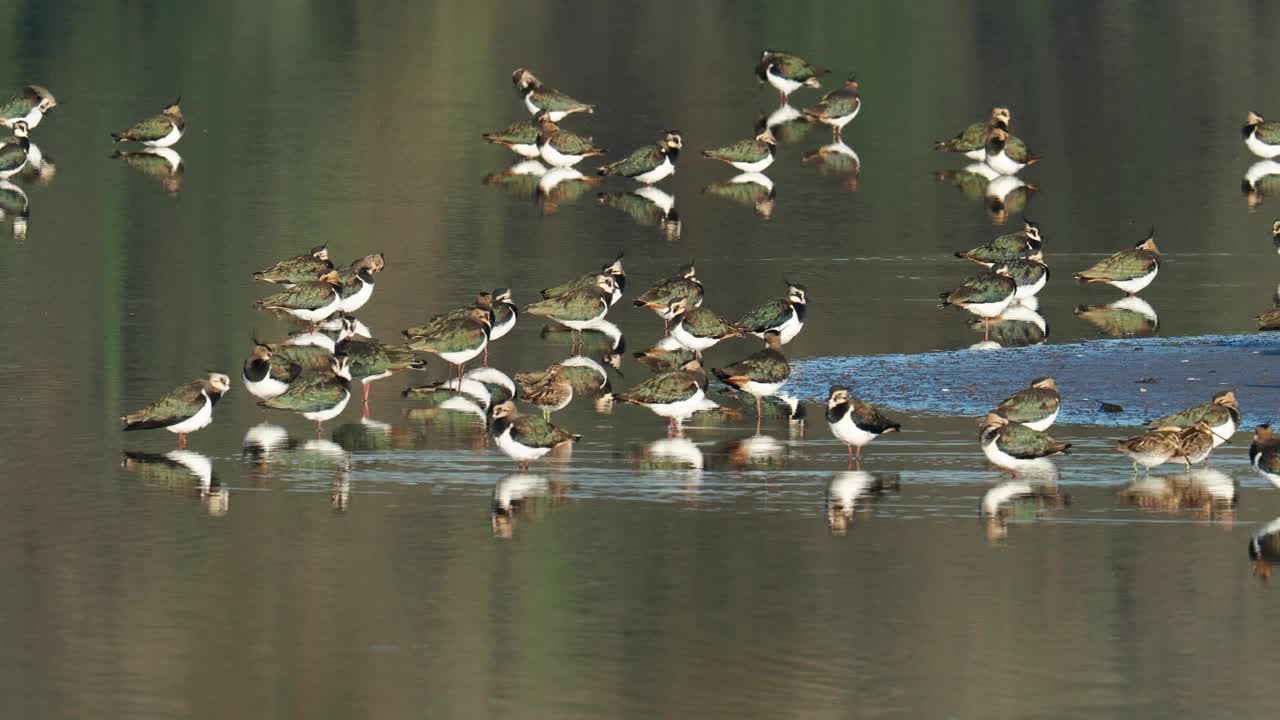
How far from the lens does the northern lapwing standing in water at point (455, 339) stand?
23438 millimetres

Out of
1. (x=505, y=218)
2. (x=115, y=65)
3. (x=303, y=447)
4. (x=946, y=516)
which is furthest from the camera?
(x=115, y=65)

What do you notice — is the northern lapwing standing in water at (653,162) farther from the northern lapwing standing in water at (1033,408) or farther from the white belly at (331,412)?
the northern lapwing standing in water at (1033,408)

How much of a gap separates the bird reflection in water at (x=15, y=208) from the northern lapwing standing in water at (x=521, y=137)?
8.40 metres

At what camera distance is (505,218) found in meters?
35.8

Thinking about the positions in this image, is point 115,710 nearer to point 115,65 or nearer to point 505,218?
point 505,218

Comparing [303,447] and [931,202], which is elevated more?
[931,202]

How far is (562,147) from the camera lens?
42.0 m

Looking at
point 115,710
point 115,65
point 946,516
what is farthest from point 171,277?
point 115,65

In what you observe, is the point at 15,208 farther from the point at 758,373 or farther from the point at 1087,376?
the point at 1087,376

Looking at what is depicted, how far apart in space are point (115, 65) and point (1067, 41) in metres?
24.1

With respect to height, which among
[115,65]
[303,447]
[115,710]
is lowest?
[115,710]

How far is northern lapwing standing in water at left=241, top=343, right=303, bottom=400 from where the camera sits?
2183 centimetres

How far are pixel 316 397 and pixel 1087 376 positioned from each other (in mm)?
7174

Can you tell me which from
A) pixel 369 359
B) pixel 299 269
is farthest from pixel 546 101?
pixel 369 359
